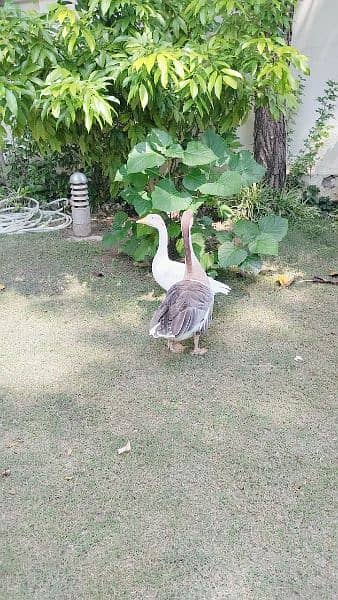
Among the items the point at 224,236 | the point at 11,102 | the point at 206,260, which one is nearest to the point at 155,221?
the point at 206,260

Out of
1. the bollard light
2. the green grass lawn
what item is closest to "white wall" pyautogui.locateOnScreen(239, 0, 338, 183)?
the bollard light

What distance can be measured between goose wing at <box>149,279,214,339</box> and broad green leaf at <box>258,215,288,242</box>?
3.08ft

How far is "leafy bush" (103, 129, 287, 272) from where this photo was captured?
3191mm

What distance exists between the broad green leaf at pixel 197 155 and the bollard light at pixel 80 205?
4.66 feet

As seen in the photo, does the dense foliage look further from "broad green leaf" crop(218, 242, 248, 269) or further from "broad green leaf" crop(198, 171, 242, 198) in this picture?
"broad green leaf" crop(218, 242, 248, 269)

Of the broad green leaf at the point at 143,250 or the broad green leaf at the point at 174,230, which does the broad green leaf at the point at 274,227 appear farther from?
the broad green leaf at the point at 143,250

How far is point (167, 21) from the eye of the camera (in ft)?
11.0

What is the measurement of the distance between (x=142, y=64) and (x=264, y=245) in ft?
4.13

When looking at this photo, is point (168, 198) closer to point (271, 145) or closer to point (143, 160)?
point (143, 160)

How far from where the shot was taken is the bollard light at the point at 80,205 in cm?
439

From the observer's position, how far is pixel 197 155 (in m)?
3.20

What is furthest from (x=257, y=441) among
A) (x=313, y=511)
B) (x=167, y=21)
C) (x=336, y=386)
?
(x=167, y=21)

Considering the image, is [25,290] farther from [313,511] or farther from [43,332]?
[313,511]

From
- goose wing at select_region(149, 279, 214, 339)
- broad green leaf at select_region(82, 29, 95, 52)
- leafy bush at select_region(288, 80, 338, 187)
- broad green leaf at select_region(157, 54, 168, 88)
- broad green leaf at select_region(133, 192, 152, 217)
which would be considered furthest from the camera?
leafy bush at select_region(288, 80, 338, 187)
